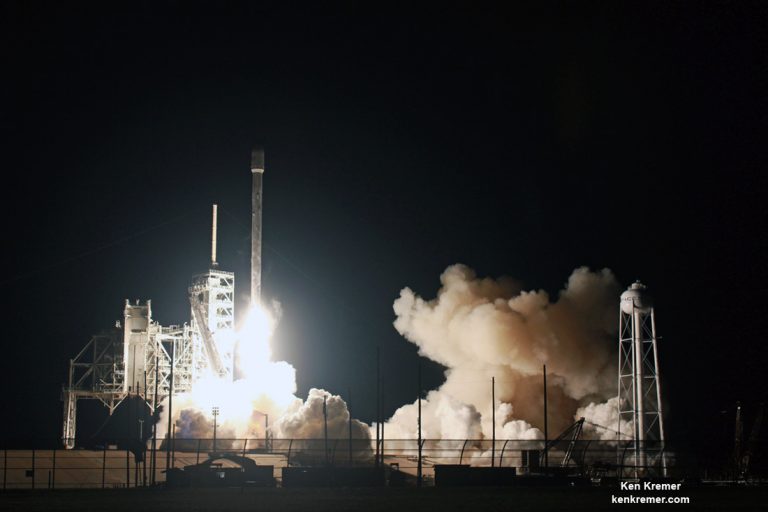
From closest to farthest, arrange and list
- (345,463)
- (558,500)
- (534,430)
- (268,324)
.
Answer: (558,500), (345,463), (534,430), (268,324)

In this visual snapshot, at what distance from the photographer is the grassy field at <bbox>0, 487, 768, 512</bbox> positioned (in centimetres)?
3130

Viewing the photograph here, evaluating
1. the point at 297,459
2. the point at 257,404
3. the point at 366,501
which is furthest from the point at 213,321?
the point at 366,501

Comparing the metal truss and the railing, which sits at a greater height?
the metal truss

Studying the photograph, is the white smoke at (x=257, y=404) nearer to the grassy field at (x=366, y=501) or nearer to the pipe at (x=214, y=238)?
the pipe at (x=214, y=238)

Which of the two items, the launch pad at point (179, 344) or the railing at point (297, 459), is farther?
the launch pad at point (179, 344)

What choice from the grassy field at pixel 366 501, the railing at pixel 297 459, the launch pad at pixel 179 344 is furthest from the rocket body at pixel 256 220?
the grassy field at pixel 366 501

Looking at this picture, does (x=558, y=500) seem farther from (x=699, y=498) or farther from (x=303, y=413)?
(x=303, y=413)

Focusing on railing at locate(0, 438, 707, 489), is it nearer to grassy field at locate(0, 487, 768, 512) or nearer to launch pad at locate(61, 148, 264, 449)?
launch pad at locate(61, 148, 264, 449)

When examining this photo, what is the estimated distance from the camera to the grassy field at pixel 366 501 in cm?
3130

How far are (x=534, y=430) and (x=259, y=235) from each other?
2835 centimetres

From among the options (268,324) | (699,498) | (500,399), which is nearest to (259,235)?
(268,324)

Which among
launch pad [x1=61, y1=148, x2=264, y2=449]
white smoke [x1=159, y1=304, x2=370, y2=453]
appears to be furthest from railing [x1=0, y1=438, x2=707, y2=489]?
launch pad [x1=61, y1=148, x2=264, y2=449]

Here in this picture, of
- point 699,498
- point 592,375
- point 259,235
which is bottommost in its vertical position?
point 699,498

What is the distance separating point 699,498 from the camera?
122 feet
